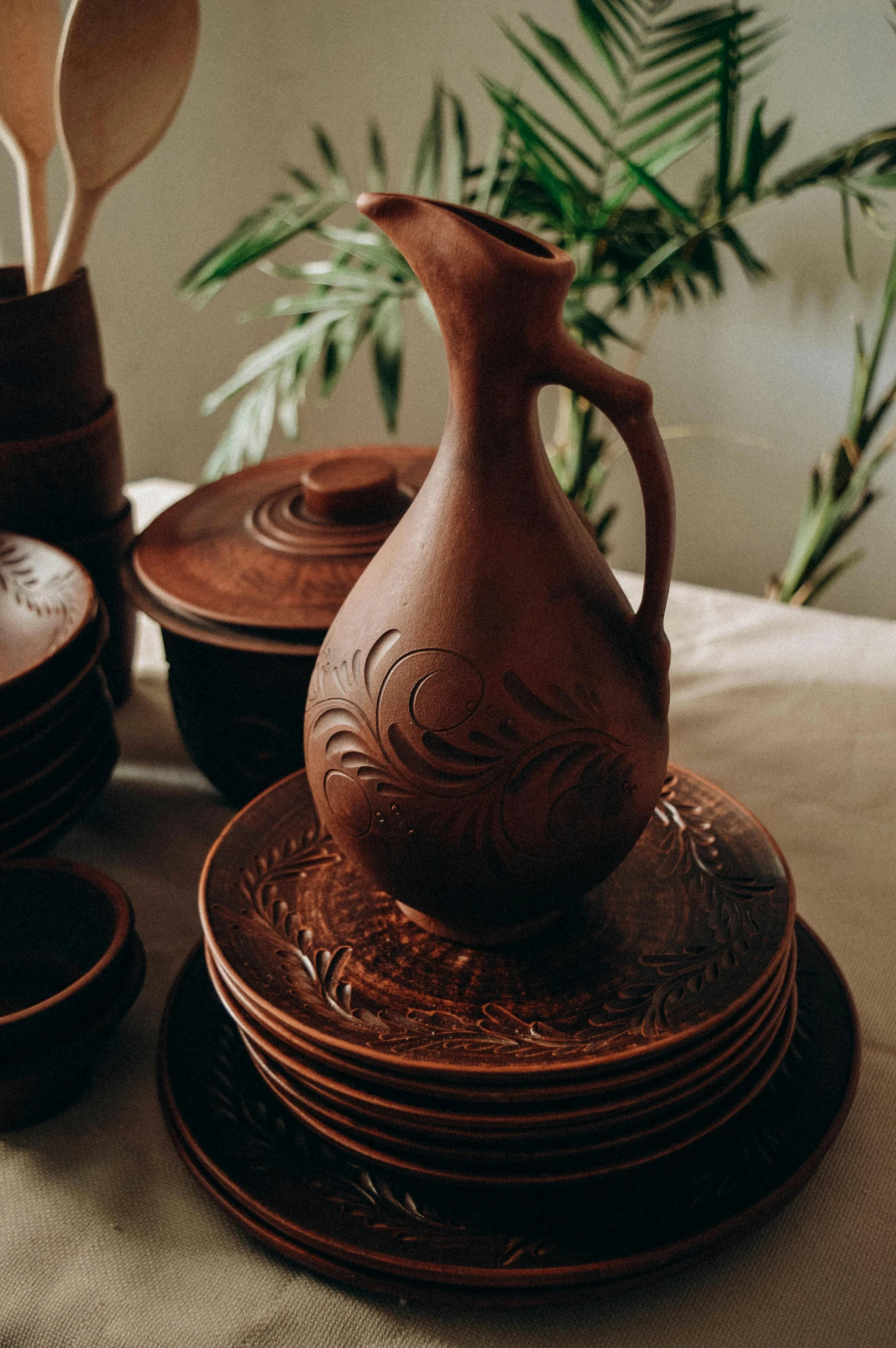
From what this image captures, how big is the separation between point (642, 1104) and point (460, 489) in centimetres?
25

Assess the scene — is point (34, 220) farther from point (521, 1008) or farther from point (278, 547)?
point (521, 1008)

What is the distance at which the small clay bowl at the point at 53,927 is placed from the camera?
1.80 feet

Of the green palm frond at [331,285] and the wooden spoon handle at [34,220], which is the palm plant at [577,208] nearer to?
the green palm frond at [331,285]

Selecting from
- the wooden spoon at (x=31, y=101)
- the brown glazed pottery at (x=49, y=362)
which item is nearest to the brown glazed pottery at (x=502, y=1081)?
the brown glazed pottery at (x=49, y=362)

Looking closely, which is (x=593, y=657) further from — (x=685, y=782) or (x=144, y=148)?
(x=144, y=148)

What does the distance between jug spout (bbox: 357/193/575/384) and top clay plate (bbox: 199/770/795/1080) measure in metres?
0.25

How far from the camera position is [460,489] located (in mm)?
437

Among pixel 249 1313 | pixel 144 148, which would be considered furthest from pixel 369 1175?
pixel 144 148

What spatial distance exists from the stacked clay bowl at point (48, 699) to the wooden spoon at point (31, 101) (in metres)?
0.21

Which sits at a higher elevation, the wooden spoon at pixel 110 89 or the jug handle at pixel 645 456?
the wooden spoon at pixel 110 89

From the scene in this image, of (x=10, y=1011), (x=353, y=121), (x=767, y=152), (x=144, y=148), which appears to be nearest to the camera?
(x=10, y=1011)

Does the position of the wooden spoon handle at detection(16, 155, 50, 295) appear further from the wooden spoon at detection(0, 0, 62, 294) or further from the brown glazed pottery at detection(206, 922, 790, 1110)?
the brown glazed pottery at detection(206, 922, 790, 1110)

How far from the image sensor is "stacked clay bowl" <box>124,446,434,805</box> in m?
0.65

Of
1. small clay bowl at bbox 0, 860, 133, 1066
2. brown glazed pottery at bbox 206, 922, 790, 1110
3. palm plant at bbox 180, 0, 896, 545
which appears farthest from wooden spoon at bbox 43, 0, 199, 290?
brown glazed pottery at bbox 206, 922, 790, 1110
